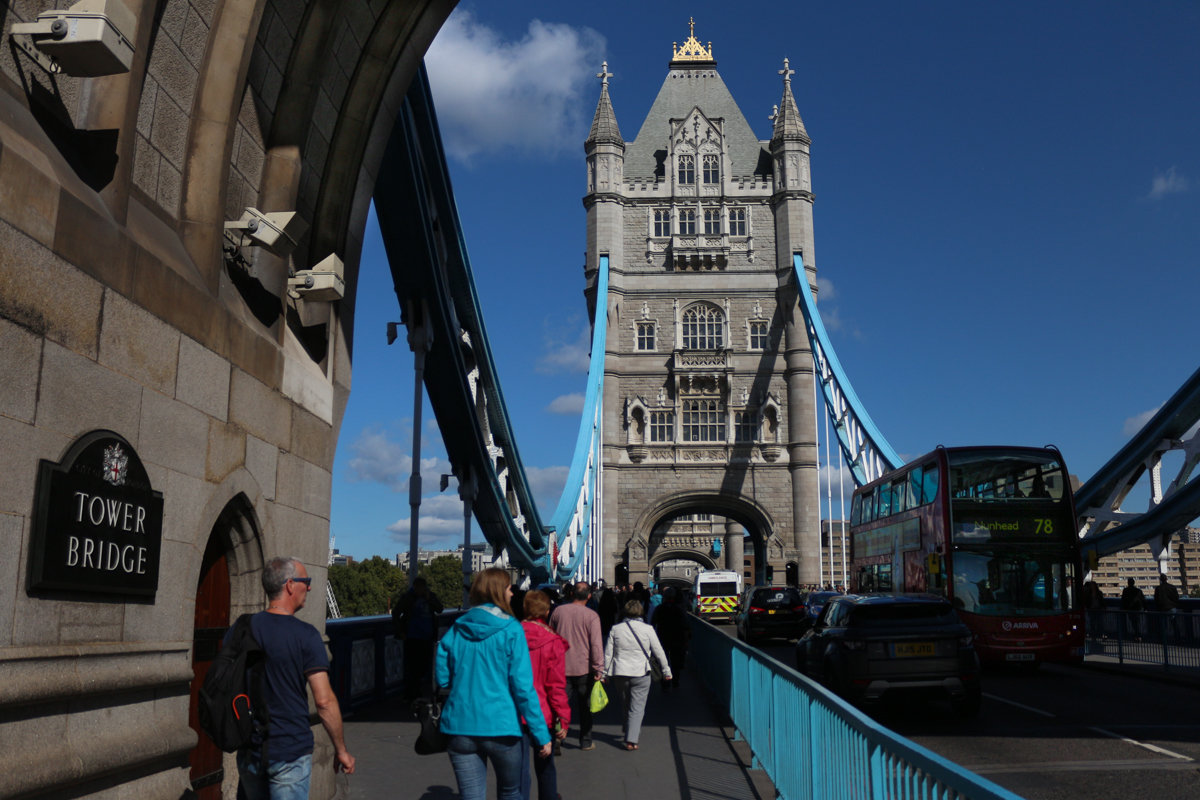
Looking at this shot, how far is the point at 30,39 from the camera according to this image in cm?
425

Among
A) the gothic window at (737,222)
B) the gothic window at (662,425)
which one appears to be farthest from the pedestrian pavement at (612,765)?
the gothic window at (737,222)

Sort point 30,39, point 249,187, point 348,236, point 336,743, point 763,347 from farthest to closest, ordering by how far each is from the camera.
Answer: point 763,347, point 348,236, point 249,187, point 30,39, point 336,743

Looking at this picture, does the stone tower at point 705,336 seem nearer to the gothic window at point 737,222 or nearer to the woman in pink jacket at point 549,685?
the gothic window at point 737,222

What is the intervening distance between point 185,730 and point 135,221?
249 cm

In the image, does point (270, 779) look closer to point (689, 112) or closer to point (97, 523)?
point (97, 523)

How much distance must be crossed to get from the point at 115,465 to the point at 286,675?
133 centimetres

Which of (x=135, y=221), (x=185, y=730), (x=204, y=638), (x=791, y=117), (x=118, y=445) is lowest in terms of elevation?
(x=185, y=730)

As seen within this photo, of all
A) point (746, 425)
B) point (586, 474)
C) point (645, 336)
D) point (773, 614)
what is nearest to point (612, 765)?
point (773, 614)

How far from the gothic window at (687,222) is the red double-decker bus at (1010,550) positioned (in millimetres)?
31843

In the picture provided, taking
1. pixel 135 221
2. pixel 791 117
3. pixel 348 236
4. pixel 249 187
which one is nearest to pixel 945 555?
pixel 348 236

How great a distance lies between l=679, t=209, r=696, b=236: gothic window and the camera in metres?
46.8

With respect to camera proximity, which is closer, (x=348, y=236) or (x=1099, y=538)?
(x=348, y=236)

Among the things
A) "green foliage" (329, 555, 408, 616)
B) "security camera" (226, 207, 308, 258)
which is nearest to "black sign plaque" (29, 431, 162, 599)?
"security camera" (226, 207, 308, 258)

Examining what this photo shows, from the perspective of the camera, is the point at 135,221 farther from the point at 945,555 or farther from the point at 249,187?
the point at 945,555
